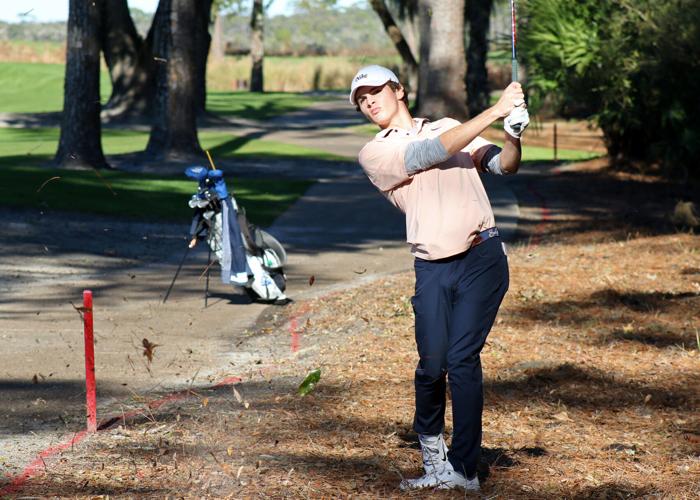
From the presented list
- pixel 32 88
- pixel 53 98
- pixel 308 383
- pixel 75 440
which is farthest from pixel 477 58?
pixel 75 440

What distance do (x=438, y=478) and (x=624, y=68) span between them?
57.5 feet

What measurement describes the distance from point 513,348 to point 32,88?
52245 millimetres

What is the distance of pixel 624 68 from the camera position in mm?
21984

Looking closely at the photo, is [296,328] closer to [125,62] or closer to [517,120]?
[517,120]

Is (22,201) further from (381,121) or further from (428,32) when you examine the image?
(381,121)

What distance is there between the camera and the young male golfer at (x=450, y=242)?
5363 mm

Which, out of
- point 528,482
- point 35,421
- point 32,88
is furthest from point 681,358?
point 32,88

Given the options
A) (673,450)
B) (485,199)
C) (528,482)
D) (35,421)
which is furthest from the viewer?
(35,421)

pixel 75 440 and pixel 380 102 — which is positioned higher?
pixel 380 102

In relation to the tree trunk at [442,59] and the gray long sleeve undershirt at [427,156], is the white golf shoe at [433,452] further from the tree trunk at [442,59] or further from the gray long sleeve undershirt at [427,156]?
the tree trunk at [442,59]

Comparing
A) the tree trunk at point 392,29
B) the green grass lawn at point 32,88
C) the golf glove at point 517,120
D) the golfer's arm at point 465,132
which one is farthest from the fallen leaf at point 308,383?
the green grass lawn at point 32,88

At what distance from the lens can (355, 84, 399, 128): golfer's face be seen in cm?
555

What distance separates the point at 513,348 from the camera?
9.10m

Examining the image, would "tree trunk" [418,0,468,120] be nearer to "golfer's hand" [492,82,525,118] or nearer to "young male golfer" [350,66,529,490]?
"young male golfer" [350,66,529,490]
